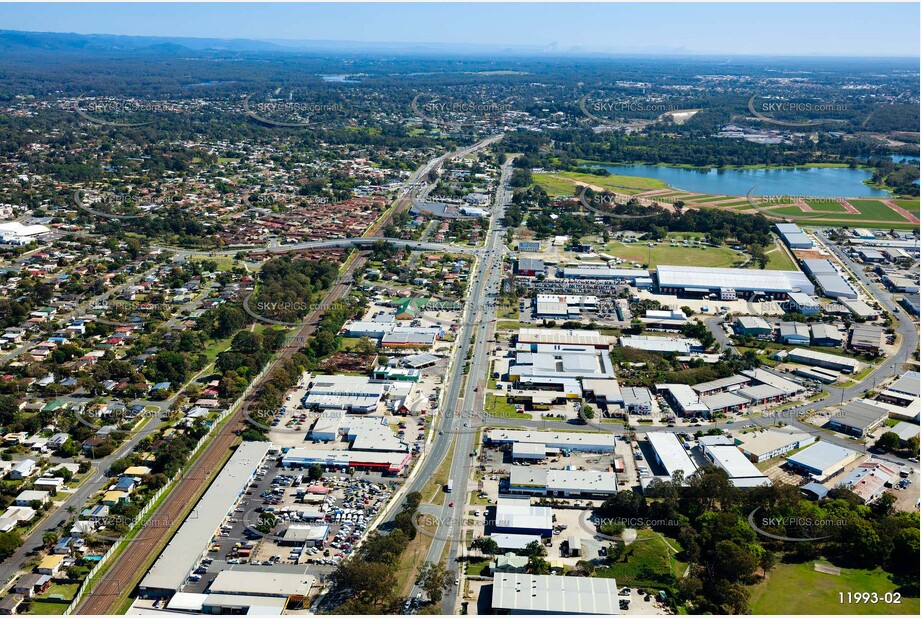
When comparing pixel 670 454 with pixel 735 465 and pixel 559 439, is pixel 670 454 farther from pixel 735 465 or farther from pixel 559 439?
pixel 559 439

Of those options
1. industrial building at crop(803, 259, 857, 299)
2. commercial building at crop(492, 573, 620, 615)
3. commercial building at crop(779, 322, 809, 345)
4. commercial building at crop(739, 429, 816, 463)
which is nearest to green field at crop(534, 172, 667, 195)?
industrial building at crop(803, 259, 857, 299)

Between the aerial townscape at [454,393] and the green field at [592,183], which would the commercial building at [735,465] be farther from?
the green field at [592,183]

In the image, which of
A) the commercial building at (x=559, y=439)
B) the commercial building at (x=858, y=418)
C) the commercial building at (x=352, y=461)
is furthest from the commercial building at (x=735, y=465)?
the commercial building at (x=352, y=461)

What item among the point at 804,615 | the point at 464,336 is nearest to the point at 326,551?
the point at 804,615

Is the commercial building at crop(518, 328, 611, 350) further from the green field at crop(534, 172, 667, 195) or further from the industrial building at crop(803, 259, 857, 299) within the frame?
the green field at crop(534, 172, 667, 195)

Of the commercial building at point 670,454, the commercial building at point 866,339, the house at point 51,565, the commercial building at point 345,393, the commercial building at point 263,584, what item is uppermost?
the commercial building at point 866,339

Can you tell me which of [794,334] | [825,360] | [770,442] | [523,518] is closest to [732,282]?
[794,334]
